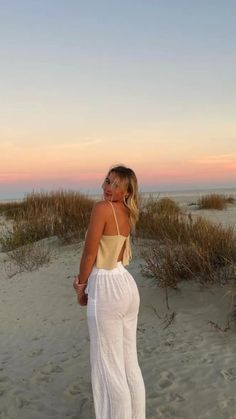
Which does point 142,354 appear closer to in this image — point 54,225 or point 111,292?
point 111,292

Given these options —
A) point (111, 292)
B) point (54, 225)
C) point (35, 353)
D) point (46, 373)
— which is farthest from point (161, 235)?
point (111, 292)

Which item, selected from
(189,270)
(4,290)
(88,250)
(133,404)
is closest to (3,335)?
(4,290)

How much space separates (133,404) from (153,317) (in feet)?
9.50

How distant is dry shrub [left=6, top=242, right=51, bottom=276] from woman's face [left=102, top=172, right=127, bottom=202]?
658 centimetres

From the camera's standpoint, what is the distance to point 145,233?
32.1ft

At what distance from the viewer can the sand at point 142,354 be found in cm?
428

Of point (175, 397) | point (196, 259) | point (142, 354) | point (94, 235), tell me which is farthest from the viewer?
point (196, 259)

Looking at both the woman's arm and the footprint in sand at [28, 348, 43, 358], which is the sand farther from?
the woman's arm

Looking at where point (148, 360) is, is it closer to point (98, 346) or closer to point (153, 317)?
point (153, 317)

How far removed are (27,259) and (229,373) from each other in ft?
19.4

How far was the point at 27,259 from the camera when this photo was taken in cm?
973

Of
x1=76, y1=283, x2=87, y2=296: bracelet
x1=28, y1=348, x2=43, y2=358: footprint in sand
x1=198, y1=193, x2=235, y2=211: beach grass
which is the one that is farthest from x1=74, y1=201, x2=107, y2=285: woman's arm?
x1=198, y1=193, x2=235, y2=211: beach grass

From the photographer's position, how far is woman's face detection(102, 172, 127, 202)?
3039mm

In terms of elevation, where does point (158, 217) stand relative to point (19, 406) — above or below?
above
